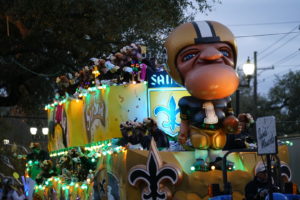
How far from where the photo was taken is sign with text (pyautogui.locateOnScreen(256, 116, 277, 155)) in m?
9.08

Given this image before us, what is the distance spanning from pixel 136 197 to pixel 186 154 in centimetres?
116

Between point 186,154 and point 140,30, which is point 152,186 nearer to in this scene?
point 186,154

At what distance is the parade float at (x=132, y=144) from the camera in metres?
12.0

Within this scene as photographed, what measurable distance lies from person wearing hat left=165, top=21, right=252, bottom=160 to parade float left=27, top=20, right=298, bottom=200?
0.12 ft

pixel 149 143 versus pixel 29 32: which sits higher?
pixel 29 32

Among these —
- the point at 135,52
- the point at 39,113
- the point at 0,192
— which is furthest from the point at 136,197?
the point at 39,113

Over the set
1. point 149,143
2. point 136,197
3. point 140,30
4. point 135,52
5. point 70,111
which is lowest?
point 136,197

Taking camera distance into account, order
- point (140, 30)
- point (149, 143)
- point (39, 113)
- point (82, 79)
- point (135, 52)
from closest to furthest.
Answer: point (149, 143)
point (135, 52)
point (82, 79)
point (140, 30)
point (39, 113)

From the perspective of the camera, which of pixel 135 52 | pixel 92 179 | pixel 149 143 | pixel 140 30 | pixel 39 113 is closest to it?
pixel 149 143

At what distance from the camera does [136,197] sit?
12.2 m

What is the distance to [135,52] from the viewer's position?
15.7 meters

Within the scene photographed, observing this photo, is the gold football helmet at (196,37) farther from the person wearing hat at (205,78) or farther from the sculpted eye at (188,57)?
the sculpted eye at (188,57)

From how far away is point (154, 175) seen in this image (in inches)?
474

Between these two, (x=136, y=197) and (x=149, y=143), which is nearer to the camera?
(x=136, y=197)
